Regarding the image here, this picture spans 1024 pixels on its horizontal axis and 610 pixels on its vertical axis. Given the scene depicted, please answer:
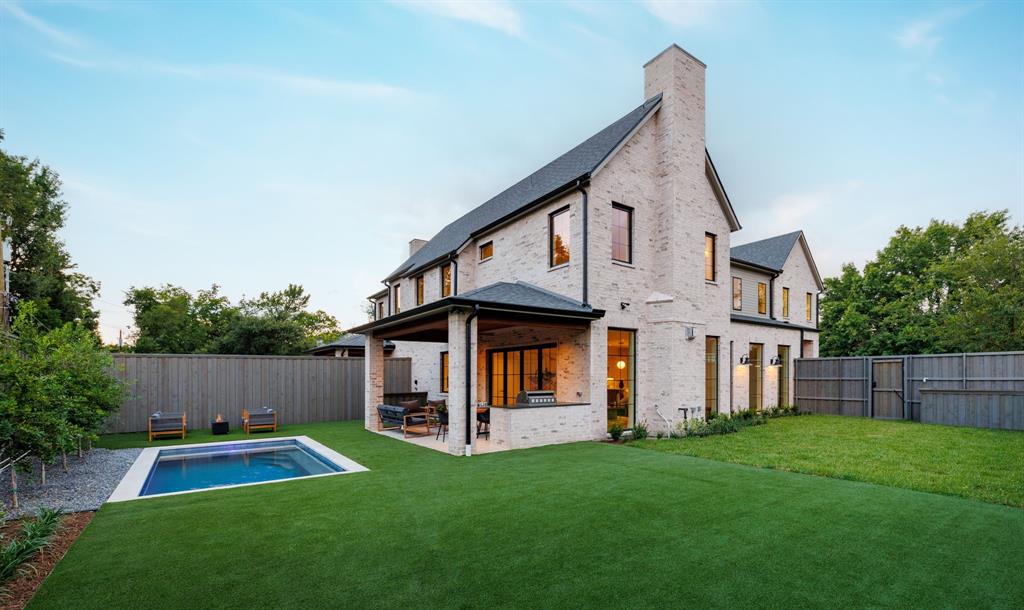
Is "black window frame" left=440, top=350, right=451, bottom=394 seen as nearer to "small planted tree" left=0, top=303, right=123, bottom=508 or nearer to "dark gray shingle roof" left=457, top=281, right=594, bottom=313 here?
"dark gray shingle roof" left=457, top=281, right=594, bottom=313

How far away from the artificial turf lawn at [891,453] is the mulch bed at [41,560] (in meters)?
9.14

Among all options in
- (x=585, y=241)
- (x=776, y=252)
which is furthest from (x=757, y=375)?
(x=585, y=241)

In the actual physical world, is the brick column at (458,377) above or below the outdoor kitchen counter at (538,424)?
above

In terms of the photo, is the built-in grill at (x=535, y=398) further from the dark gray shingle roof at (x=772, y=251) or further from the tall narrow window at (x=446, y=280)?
the dark gray shingle roof at (x=772, y=251)

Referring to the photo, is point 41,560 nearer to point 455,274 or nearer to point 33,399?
point 33,399

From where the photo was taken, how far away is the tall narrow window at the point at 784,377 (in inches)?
718

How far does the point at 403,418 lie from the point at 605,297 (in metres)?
6.15

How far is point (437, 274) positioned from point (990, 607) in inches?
639

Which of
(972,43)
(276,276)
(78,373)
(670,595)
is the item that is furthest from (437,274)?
(276,276)

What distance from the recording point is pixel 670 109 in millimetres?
12484

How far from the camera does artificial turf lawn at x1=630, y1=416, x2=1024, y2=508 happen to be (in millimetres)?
6711

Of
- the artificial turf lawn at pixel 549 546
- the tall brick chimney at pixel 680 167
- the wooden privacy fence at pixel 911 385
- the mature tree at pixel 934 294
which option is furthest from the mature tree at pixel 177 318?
the mature tree at pixel 934 294

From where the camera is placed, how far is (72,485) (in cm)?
696

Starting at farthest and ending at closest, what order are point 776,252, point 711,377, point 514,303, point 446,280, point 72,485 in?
1. point 776,252
2. point 446,280
3. point 711,377
4. point 514,303
5. point 72,485
